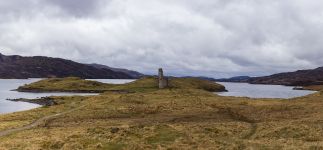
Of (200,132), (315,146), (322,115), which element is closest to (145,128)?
(200,132)

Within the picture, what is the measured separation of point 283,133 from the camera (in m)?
48.5

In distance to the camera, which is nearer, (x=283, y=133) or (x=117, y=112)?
(x=283, y=133)

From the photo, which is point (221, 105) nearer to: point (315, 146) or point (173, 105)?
point (173, 105)

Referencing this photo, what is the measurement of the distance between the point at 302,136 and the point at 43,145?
2634cm

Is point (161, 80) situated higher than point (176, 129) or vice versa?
point (161, 80)

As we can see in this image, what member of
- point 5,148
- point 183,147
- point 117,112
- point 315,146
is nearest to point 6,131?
point 5,148

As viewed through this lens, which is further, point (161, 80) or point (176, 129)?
point (161, 80)

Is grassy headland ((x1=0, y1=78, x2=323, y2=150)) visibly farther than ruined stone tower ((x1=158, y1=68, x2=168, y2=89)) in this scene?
No

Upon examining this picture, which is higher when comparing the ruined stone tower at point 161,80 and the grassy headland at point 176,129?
the ruined stone tower at point 161,80

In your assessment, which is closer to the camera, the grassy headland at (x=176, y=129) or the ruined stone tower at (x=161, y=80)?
the grassy headland at (x=176, y=129)

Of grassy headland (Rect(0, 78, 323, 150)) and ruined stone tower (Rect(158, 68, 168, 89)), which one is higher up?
ruined stone tower (Rect(158, 68, 168, 89))

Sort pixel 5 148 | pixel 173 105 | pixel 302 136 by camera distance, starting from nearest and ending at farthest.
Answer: pixel 5 148 → pixel 302 136 → pixel 173 105

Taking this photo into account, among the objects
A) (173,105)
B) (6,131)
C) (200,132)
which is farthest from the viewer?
(173,105)

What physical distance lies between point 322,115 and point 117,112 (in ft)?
106
